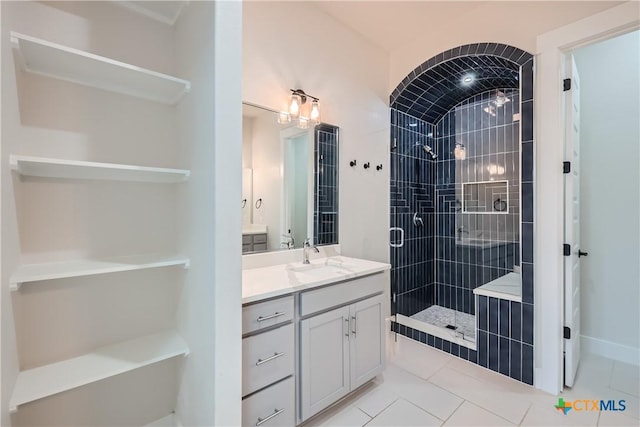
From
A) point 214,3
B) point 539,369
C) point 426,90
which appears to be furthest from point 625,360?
point 214,3

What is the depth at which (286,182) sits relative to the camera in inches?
85.5

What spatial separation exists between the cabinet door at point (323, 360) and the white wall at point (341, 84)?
893mm

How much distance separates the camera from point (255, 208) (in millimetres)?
2021

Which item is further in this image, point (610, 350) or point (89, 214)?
point (610, 350)

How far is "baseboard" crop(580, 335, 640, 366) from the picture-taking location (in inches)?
94.2

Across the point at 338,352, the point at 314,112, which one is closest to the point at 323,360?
the point at 338,352

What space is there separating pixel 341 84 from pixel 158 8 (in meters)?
Result: 1.51

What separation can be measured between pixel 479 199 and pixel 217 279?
126 inches

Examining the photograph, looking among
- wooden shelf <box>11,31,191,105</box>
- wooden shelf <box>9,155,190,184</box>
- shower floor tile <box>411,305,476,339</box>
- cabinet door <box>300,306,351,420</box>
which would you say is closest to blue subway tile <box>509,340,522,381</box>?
shower floor tile <box>411,305,476,339</box>

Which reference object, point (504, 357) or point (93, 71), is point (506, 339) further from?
point (93, 71)

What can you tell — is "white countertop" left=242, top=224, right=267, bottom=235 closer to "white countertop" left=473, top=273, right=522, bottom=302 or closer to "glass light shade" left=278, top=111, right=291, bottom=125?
"glass light shade" left=278, top=111, right=291, bottom=125

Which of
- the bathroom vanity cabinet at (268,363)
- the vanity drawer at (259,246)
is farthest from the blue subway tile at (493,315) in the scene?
the vanity drawer at (259,246)

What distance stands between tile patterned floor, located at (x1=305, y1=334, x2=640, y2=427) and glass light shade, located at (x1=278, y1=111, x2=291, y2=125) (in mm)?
2004

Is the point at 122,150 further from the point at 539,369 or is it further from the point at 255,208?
the point at 539,369
